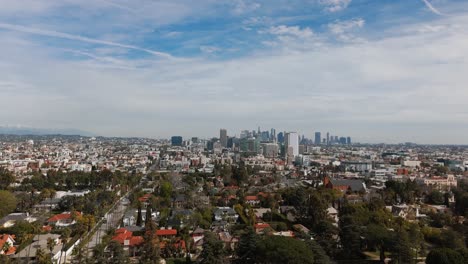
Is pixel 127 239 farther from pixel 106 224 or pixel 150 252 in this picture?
pixel 106 224

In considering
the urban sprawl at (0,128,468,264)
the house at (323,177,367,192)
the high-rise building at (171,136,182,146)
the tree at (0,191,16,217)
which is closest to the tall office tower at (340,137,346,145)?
the high-rise building at (171,136,182,146)

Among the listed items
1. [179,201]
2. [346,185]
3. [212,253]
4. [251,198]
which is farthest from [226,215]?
[346,185]

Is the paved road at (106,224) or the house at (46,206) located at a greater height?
the house at (46,206)

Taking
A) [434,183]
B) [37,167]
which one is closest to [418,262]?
[434,183]

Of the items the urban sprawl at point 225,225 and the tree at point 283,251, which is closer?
the tree at point 283,251

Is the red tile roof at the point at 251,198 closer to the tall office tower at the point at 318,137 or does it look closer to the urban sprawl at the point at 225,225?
the urban sprawl at the point at 225,225

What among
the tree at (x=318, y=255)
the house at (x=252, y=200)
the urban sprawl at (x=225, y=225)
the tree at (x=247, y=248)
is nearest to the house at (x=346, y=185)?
the urban sprawl at (x=225, y=225)

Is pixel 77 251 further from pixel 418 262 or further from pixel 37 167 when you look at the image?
pixel 37 167
